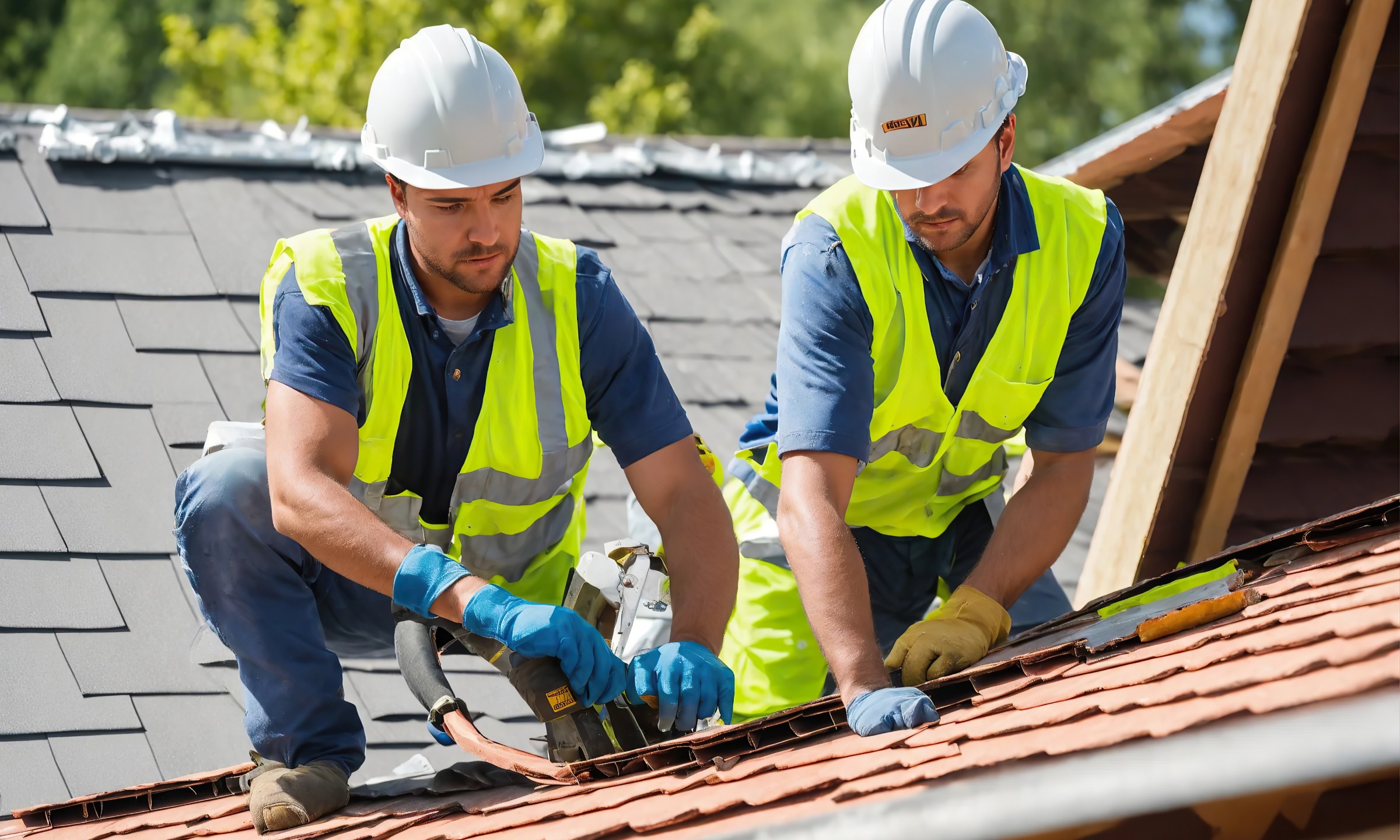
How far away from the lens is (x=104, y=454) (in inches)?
155

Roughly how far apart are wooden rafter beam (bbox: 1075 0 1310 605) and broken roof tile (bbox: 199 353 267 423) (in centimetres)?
257

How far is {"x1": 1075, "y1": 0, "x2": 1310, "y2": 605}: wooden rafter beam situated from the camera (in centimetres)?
319

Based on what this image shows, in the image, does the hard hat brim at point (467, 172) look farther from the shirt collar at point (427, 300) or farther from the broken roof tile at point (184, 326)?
the broken roof tile at point (184, 326)

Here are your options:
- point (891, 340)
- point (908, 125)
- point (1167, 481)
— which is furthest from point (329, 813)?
point (1167, 481)

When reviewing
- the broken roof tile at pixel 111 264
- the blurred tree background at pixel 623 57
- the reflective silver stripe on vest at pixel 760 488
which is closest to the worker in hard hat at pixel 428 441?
the reflective silver stripe on vest at pixel 760 488

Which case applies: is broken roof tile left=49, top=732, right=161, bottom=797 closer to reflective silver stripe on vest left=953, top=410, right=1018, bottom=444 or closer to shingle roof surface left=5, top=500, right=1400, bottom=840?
shingle roof surface left=5, top=500, right=1400, bottom=840

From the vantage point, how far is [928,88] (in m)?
2.72

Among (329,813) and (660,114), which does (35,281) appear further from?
(660,114)

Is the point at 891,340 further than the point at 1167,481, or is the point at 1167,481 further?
the point at 1167,481

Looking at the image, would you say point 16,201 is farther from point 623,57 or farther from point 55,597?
point 623,57

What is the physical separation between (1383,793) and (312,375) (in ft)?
6.31

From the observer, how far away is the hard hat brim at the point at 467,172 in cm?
267

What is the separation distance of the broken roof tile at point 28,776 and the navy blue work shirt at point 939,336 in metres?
1.87

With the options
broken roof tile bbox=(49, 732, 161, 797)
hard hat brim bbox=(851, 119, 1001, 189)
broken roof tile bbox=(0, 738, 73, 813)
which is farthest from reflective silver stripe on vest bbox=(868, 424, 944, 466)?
broken roof tile bbox=(0, 738, 73, 813)
